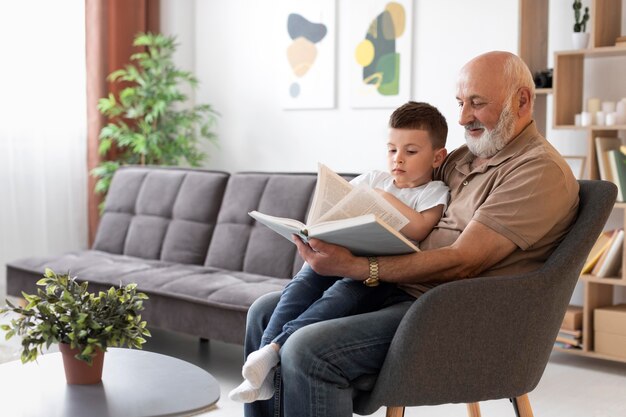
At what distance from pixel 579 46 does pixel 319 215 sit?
2.22 m

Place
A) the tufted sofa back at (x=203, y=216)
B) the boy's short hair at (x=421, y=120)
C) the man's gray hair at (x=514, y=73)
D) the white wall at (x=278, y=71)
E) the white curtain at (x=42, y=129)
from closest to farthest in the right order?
1. the man's gray hair at (x=514, y=73)
2. the boy's short hair at (x=421, y=120)
3. the tufted sofa back at (x=203, y=216)
4. the white wall at (x=278, y=71)
5. the white curtain at (x=42, y=129)

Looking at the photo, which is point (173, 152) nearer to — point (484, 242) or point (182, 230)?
point (182, 230)

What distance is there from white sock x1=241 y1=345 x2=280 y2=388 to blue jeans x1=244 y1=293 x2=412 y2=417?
35 mm

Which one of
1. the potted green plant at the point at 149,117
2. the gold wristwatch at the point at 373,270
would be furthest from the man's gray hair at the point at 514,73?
the potted green plant at the point at 149,117

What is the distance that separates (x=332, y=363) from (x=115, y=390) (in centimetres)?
54

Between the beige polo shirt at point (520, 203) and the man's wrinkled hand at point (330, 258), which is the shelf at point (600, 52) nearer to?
the beige polo shirt at point (520, 203)

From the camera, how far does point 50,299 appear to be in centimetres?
221

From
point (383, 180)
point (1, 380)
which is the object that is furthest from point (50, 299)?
point (383, 180)

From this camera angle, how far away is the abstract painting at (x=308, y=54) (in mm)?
5066

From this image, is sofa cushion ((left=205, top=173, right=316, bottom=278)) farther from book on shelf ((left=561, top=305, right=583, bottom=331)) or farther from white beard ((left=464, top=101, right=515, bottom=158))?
white beard ((left=464, top=101, right=515, bottom=158))

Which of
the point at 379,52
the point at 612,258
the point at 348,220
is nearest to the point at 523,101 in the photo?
the point at 348,220

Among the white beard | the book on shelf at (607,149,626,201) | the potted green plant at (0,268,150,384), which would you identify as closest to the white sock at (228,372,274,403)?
the potted green plant at (0,268,150,384)

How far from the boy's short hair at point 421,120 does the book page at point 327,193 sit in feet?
1.12

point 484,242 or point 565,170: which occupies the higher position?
point 565,170
